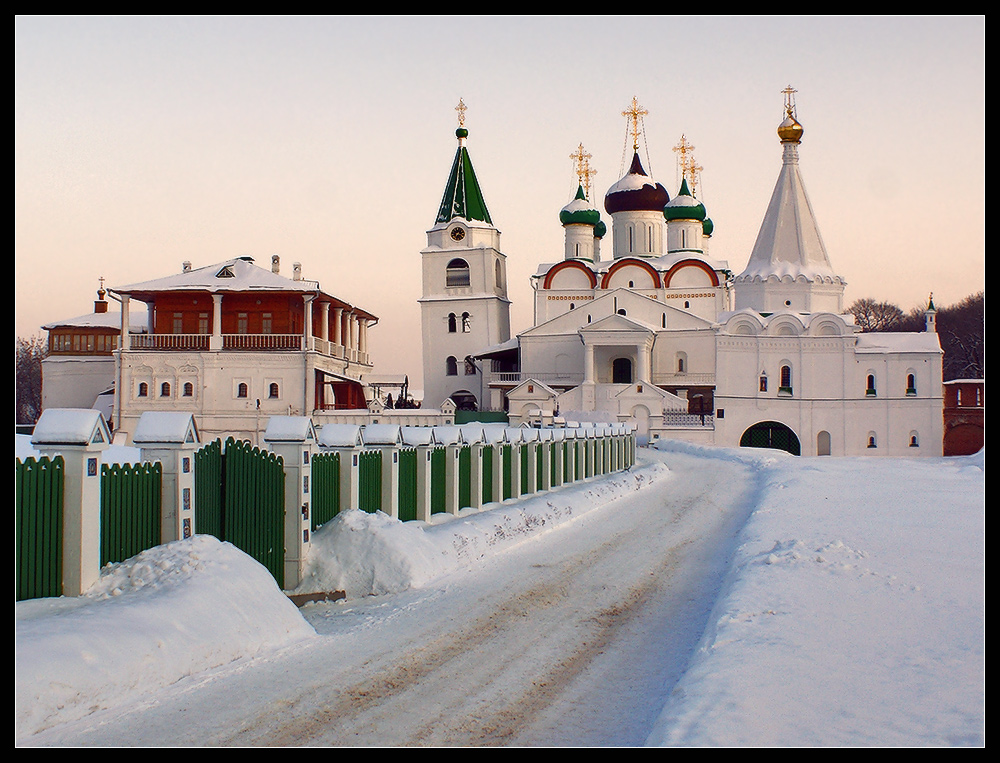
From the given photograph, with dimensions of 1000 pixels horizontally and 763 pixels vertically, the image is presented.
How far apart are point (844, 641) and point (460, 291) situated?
49.1 meters

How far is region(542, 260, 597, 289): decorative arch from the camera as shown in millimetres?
56656

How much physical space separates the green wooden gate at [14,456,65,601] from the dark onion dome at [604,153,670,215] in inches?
2061

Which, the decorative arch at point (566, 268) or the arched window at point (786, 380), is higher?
the decorative arch at point (566, 268)

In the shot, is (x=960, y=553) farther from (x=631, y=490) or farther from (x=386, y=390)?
(x=386, y=390)

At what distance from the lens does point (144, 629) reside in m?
7.01

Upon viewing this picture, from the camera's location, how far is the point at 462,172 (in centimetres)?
5628

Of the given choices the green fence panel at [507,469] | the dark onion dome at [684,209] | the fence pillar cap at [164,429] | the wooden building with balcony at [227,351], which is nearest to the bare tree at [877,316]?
the dark onion dome at [684,209]

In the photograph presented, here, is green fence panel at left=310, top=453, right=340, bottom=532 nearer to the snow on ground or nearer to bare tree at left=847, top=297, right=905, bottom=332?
the snow on ground

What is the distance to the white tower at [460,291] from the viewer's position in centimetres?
5534

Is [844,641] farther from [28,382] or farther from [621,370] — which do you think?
[28,382]

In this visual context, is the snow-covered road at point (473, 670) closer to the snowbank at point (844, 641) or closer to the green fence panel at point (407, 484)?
the snowbank at point (844, 641)

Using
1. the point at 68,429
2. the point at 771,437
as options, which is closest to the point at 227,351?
the point at 771,437

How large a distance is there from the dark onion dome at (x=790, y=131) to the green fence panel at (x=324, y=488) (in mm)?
40938
